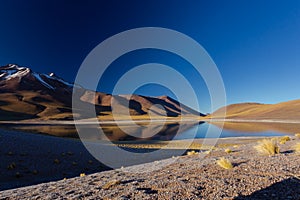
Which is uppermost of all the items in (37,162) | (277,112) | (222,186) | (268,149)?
(277,112)

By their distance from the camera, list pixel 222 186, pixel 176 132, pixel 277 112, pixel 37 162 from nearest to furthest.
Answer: pixel 222 186 → pixel 37 162 → pixel 176 132 → pixel 277 112

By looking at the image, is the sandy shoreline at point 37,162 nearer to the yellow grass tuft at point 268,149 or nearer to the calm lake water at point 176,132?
the yellow grass tuft at point 268,149

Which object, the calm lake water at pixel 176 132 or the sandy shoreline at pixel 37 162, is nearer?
the sandy shoreline at pixel 37 162

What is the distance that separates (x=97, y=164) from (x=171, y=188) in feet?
44.6

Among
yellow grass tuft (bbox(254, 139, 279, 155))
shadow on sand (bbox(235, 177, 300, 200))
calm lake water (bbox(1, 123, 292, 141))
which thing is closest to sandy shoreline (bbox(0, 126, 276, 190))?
yellow grass tuft (bbox(254, 139, 279, 155))

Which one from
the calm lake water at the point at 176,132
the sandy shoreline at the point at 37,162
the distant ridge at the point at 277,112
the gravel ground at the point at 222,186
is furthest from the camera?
the distant ridge at the point at 277,112

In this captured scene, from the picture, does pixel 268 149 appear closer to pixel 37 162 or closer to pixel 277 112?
pixel 37 162

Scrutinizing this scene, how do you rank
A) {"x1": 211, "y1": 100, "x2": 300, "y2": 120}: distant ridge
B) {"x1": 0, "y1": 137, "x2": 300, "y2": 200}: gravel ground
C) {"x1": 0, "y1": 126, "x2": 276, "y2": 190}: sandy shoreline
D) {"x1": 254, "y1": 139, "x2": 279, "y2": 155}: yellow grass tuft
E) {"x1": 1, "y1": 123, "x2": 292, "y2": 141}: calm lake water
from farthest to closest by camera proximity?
{"x1": 211, "y1": 100, "x2": 300, "y2": 120}: distant ridge, {"x1": 1, "y1": 123, "x2": 292, "y2": 141}: calm lake water, {"x1": 0, "y1": 126, "x2": 276, "y2": 190}: sandy shoreline, {"x1": 254, "y1": 139, "x2": 279, "y2": 155}: yellow grass tuft, {"x1": 0, "y1": 137, "x2": 300, "y2": 200}: gravel ground

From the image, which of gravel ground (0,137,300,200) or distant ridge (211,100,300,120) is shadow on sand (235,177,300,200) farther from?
distant ridge (211,100,300,120)

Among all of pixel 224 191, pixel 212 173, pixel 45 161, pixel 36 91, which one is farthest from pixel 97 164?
pixel 36 91

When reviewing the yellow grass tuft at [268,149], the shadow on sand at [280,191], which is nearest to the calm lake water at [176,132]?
the yellow grass tuft at [268,149]

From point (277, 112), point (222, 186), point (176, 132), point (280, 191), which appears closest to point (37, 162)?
point (222, 186)

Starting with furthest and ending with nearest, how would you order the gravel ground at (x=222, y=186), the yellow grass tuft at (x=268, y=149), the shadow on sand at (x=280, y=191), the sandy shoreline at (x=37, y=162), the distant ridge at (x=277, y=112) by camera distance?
the distant ridge at (x=277, y=112)
the sandy shoreline at (x=37, y=162)
the yellow grass tuft at (x=268, y=149)
the gravel ground at (x=222, y=186)
the shadow on sand at (x=280, y=191)

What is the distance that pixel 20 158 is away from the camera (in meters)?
17.8
